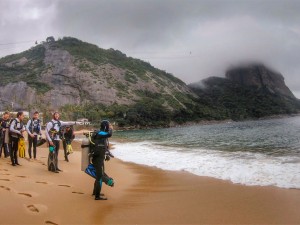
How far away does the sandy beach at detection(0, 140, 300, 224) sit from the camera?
5574 mm

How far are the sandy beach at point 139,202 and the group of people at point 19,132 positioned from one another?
915mm

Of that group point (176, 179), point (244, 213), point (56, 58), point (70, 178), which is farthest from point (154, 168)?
point (56, 58)

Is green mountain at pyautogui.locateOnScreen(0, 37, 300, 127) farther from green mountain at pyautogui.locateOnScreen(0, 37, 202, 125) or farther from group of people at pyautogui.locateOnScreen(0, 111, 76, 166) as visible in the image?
group of people at pyautogui.locateOnScreen(0, 111, 76, 166)

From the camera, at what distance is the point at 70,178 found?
925 cm

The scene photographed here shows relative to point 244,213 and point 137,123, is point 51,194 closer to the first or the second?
point 244,213

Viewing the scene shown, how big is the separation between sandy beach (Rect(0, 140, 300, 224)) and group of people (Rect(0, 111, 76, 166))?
3.00ft

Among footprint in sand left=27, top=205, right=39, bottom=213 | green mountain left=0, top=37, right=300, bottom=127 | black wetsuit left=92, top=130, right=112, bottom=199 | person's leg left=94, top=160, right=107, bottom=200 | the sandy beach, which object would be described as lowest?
the sandy beach

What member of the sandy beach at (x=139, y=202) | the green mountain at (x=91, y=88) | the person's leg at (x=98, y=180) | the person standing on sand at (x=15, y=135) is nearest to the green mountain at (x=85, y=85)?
the green mountain at (x=91, y=88)

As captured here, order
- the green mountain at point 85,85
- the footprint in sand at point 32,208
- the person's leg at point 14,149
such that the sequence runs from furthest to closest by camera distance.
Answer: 1. the green mountain at point 85,85
2. the person's leg at point 14,149
3. the footprint in sand at point 32,208

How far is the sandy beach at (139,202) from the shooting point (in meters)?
5.57

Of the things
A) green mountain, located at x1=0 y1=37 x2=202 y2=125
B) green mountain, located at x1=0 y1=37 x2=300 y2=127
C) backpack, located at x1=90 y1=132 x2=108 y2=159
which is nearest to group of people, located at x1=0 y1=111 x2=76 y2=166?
backpack, located at x1=90 y1=132 x2=108 y2=159

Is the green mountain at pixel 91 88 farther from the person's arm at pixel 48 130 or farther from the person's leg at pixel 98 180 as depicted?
the person's leg at pixel 98 180

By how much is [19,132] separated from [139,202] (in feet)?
18.3

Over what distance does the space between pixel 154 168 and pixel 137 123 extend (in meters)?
99.7
